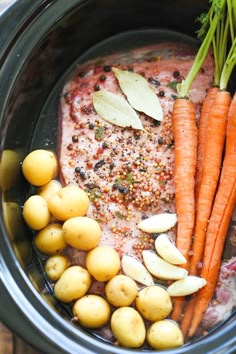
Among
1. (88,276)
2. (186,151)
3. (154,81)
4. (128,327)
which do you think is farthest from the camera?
(154,81)

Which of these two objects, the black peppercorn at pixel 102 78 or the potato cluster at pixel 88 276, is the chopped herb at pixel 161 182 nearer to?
the potato cluster at pixel 88 276

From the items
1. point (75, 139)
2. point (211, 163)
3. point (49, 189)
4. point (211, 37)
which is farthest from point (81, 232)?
point (211, 37)

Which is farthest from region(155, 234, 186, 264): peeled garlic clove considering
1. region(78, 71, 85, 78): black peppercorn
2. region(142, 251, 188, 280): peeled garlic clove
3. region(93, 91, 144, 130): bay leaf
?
region(78, 71, 85, 78): black peppercorn

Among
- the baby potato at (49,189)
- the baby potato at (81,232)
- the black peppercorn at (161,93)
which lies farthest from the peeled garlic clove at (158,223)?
the black peppercorn at (161,93)

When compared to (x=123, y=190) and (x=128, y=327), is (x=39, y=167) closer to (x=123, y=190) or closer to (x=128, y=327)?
(x=123, y=190)

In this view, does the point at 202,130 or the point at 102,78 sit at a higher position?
the point at 102,78

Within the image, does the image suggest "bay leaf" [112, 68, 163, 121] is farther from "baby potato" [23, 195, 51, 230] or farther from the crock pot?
"baby potato" [23, 195, 51, 230]
